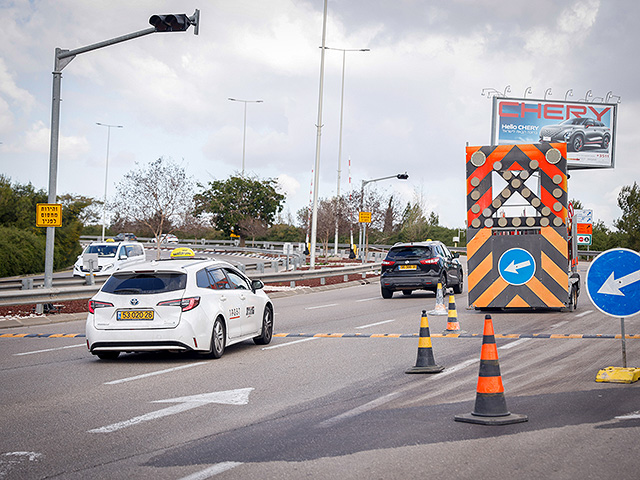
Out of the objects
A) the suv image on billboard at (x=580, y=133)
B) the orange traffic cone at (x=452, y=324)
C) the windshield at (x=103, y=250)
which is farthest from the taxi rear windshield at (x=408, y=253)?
the suv image on billboard at (x=580, y=133)

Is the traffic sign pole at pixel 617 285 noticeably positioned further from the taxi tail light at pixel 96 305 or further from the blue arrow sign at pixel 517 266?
the blue arrow sign at pixel 517 266

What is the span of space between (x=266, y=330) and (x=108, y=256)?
20.9 meters

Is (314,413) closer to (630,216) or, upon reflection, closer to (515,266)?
(515,266)

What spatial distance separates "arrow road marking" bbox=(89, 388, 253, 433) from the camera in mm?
7238

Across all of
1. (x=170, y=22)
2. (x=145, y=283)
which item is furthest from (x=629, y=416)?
(x=170, y=22)

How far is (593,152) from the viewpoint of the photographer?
5197 centimetres

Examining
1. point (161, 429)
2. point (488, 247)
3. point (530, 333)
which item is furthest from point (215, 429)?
point (488, 247)

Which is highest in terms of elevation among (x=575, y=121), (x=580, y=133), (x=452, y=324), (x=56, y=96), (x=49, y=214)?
(x=575, y=121)

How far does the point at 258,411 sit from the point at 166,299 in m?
3.86

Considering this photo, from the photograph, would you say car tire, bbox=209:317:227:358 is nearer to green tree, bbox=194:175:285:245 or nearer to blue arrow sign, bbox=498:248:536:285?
blue arrow sign, bbox=498:248:536:285

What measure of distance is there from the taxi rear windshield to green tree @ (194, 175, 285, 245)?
5671 cm

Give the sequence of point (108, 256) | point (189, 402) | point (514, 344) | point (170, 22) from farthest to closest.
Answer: point (108, 256)
point (170, 22)
point (514, 344)
point (189, 402)

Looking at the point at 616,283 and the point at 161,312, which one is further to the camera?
the point at 161,312

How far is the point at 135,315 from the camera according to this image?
444 inches
